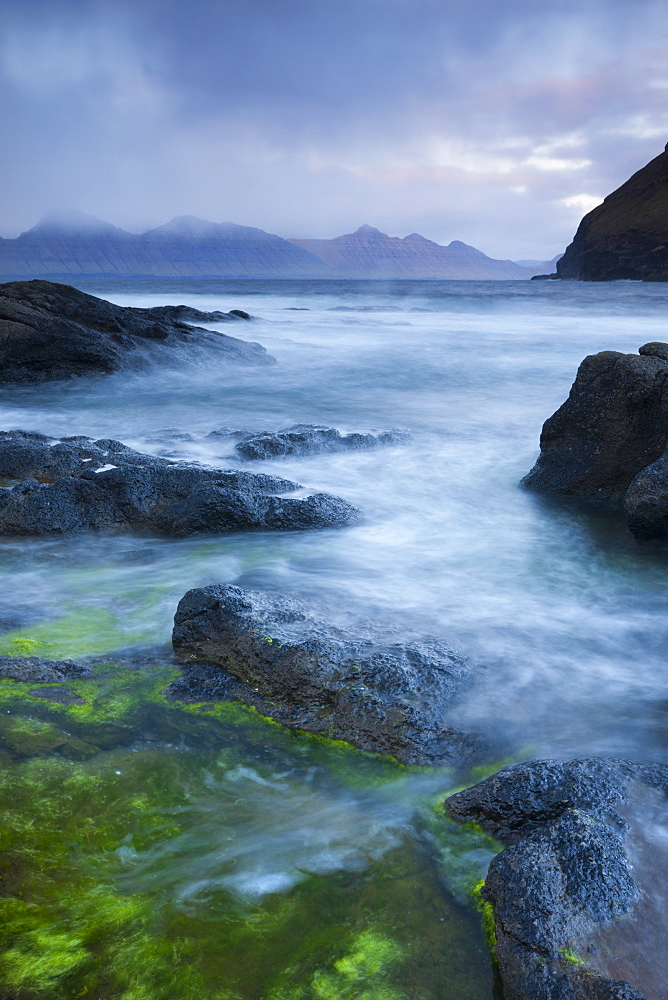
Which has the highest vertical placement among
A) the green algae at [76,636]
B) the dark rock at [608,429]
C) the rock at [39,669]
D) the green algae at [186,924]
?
the dark rock at [608,429]

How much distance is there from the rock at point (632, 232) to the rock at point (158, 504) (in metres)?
79.2

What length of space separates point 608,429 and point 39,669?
5.02 metres

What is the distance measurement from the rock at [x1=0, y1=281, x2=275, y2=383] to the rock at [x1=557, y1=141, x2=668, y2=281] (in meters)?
73.2

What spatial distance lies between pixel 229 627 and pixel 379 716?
911 millimetres

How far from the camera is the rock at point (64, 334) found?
11969 mm

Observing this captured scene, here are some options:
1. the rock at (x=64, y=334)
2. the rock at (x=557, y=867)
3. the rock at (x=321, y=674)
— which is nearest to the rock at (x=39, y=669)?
the rock at (x=321, y=674)

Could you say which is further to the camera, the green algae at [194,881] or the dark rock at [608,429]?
the dark rock at [608,429]

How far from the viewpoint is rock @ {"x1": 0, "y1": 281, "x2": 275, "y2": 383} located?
1197 centimetres

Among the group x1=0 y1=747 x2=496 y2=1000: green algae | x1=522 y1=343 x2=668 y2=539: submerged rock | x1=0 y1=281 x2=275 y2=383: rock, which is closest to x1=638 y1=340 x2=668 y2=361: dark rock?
x1=522 y1=343 x2=668 y2=539: submerged rock

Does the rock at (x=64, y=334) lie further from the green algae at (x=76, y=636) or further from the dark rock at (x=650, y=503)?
the dark rock at (x=650, y=503)

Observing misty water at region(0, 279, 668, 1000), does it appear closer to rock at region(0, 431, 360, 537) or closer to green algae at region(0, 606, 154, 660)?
green algae at region(0, 606, 154, 660)

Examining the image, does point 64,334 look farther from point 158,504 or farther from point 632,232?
point 632,232

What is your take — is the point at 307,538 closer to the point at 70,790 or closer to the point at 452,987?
the point at 70,790

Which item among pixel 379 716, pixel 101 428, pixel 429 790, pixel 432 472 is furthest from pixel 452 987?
pixel 101 428
